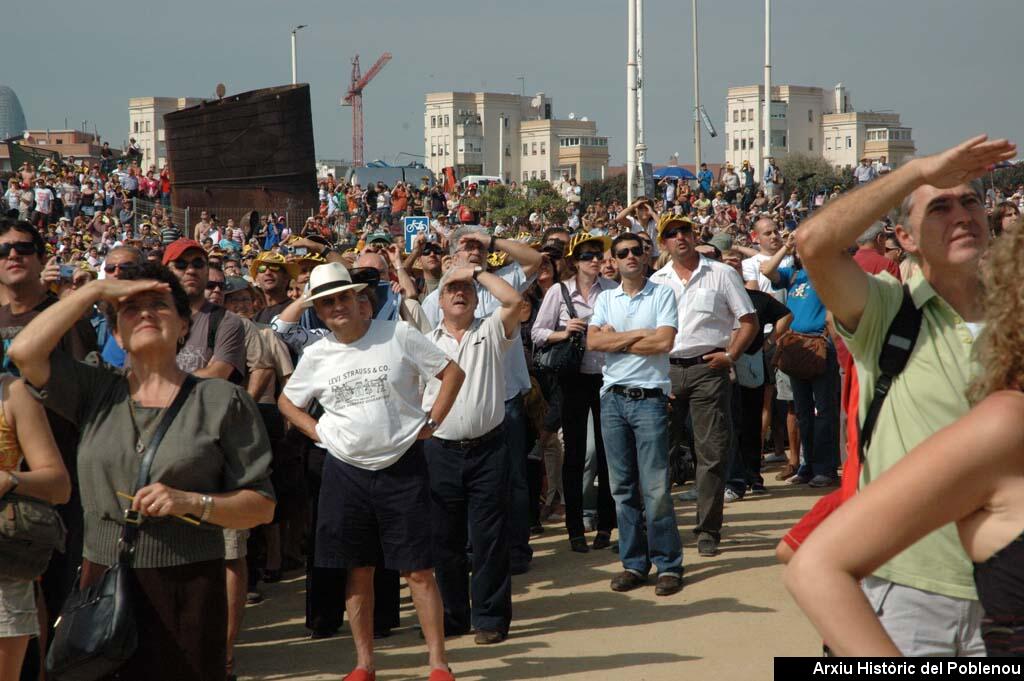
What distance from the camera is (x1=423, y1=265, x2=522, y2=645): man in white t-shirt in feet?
23.4

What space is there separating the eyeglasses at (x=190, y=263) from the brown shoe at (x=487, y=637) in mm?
2700

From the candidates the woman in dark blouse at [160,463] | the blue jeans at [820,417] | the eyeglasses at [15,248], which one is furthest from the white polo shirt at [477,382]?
the blue jeans at [820,417]

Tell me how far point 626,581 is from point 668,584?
302 mm

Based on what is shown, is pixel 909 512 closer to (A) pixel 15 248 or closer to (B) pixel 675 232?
(A) pixel 15 248

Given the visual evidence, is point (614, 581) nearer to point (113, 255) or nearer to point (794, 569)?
point (113, 255)

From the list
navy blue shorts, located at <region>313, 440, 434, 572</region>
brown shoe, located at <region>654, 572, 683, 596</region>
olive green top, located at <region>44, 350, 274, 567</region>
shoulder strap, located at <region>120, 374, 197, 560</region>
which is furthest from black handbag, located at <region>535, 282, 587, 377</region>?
shoulder strap, located at <region>120, 374, 197, 560</region>

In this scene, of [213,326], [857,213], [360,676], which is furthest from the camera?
[213,326]

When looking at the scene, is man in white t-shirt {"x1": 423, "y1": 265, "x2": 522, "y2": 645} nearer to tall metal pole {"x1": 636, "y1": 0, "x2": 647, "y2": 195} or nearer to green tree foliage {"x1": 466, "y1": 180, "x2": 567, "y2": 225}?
tall metal pole {"x1": 636, "y1": 0, "x2": 647, "y2": 195}

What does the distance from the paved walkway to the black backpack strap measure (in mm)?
3391

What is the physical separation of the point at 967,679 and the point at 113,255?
5299 millimetres

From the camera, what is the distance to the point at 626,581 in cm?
797

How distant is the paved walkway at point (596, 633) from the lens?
6.61 m

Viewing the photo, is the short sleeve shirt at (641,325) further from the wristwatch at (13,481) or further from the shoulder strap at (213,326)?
the wristwatch at (13,481)

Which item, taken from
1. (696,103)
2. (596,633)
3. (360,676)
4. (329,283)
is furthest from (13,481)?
(696,103)
